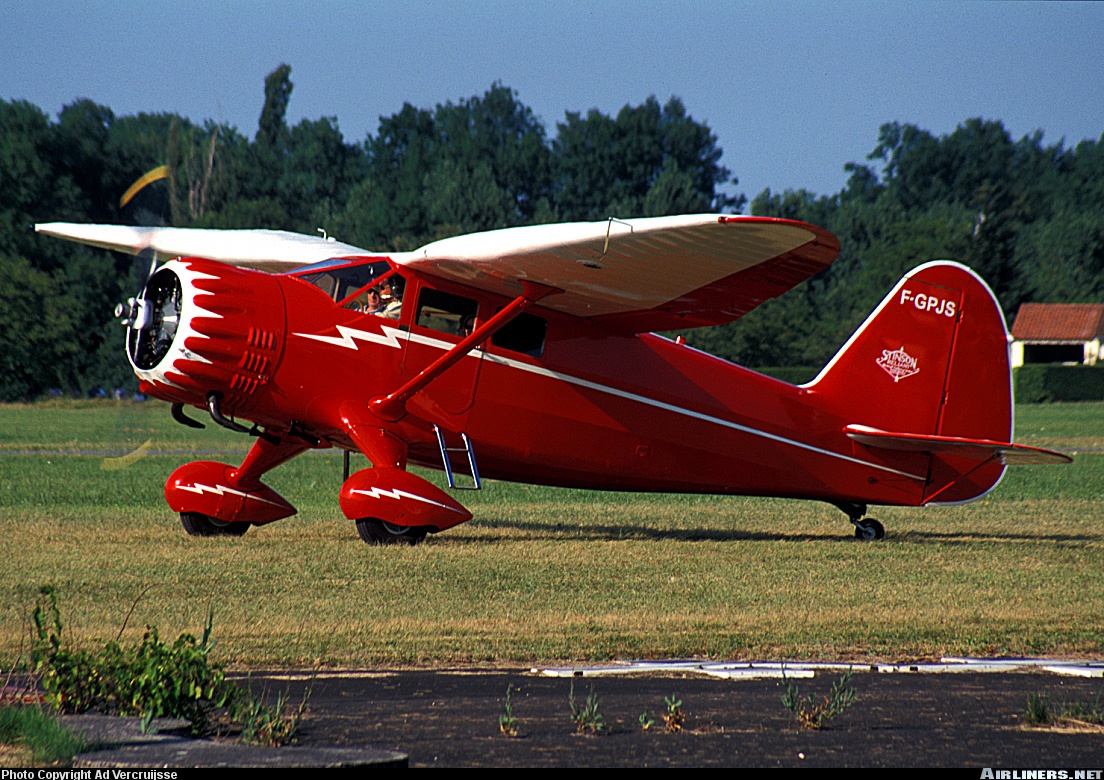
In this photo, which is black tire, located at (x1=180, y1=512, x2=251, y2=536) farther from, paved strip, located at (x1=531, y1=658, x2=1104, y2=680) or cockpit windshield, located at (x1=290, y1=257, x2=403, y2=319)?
paved strip, located at (x1=531, y1=658, x2=1104, y2=680)

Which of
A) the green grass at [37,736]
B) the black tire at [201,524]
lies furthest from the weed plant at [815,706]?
the black tire at [201,524]

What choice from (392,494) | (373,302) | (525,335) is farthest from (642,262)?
(392,494)

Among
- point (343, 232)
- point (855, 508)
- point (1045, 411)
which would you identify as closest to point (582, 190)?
point (343, 232)

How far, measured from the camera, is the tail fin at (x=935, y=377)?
43.3ft

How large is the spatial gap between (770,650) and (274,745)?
342 cm

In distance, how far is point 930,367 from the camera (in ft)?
43.3

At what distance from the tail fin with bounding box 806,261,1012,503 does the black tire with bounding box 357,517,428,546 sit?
4.97m

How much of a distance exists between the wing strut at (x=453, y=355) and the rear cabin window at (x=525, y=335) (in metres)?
0.59

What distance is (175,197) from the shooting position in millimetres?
12836

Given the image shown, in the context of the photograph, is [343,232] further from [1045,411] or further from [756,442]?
[756,442]

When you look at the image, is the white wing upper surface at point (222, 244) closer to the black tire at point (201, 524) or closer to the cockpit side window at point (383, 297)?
the cockpit side window at point (383, 297)

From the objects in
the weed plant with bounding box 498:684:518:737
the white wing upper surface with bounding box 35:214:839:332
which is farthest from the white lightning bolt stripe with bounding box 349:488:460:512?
the weed plant with bounding box 498:684:518:737

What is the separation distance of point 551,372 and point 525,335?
45cm

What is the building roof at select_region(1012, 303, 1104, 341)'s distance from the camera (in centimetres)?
8688
